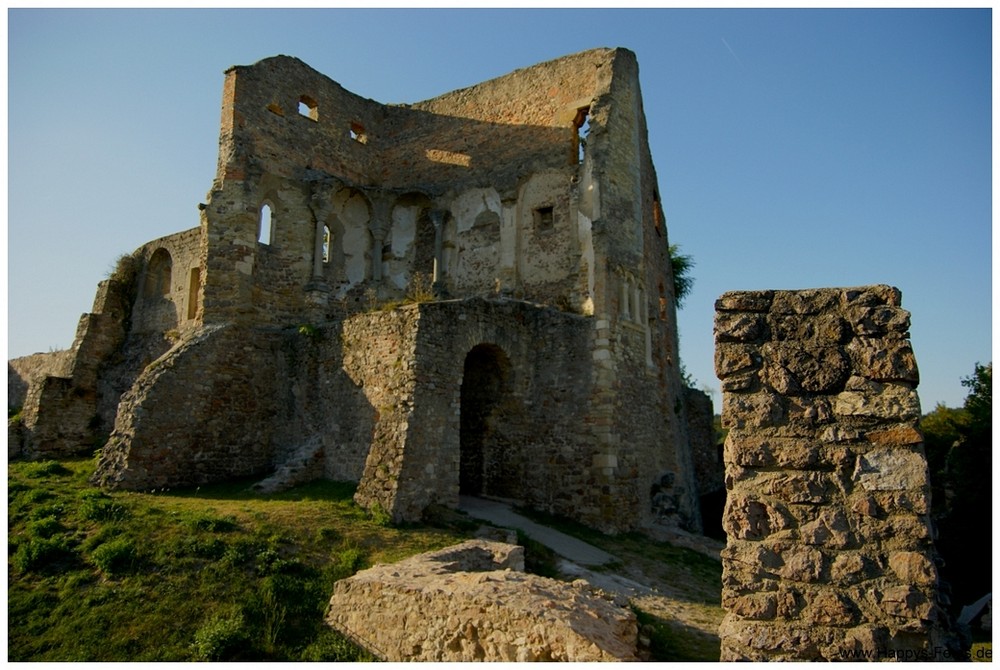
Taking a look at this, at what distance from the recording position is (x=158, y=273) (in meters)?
21.3

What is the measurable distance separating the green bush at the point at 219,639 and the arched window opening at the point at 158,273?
597 inches

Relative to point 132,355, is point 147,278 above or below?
above

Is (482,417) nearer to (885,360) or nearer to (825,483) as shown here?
(825,483)

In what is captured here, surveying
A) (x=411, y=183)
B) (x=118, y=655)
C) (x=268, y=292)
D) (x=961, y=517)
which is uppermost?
(x=411, y=183)

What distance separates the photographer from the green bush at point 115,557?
9008mm

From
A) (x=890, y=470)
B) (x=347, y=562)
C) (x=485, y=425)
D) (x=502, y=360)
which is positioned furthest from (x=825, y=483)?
(x=485, y=425)

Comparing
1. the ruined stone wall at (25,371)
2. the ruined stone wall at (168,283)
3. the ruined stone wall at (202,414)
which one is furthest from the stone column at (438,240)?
the ruined stone wall at (25,371)

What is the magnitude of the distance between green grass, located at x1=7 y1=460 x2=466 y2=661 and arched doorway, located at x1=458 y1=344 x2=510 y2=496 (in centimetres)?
413

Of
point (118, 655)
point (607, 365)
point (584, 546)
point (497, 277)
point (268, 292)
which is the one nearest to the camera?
point (118, 655)

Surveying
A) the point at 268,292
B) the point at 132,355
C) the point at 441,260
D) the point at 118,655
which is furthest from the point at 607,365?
the point at 132,355

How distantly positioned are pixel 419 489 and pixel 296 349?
5.66 m

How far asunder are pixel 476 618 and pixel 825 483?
3.96 meters

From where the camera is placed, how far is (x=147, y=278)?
69.8ft

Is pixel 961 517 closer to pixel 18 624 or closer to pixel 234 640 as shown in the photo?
pixel 234 640
